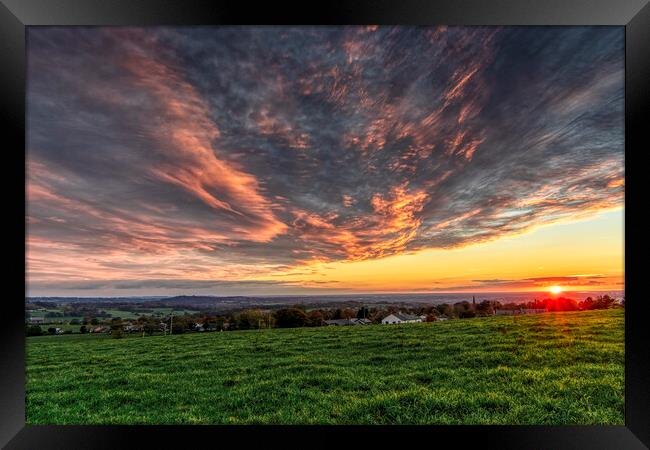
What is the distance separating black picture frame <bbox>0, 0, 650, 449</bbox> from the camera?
7.15 ft

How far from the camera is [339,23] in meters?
2.34

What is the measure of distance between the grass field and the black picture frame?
0.76 m

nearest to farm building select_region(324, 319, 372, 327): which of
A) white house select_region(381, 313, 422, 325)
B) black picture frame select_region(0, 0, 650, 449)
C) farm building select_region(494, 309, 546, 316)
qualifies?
white house select_region(381, 313, 422, 325)

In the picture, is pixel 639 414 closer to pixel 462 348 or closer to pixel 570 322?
pixel 462 348

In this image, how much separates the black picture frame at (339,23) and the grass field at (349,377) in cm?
76

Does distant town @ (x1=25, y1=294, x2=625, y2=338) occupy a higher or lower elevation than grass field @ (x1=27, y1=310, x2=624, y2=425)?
higher

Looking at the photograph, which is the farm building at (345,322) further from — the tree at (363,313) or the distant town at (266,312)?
the tree at (363,313)

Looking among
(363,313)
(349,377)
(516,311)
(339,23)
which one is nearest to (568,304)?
(516,311)

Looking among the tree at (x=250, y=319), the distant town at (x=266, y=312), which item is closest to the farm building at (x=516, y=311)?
the distant town at (x=266, y=312)

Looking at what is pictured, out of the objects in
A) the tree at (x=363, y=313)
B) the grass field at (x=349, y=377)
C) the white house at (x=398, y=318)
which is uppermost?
the tree at (x=363, y=313)

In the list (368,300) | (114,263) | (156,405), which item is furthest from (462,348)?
(114,263)

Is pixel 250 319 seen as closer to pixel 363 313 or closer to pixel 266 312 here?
pixel 266 312

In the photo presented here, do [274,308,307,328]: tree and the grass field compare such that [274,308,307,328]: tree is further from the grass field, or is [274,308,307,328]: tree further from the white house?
the white house

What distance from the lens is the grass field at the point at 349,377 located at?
10.4 feet
